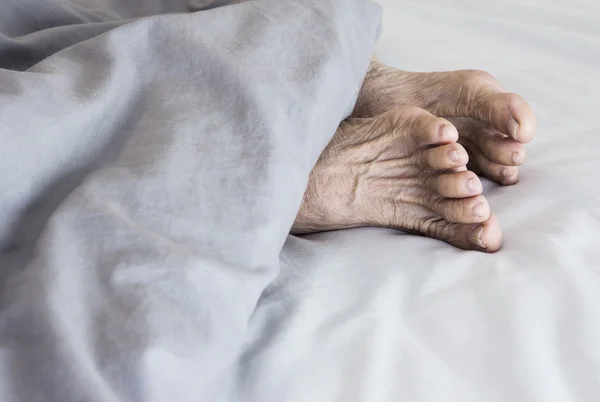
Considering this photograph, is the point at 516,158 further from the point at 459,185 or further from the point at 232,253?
the point at 232,253

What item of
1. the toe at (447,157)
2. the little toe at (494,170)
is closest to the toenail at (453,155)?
the toe at (447,157)

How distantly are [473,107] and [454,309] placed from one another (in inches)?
11.8

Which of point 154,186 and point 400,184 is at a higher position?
point 154,186

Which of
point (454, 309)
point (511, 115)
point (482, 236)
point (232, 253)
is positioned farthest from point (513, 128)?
point (232, 253)

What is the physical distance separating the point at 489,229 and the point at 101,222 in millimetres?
401

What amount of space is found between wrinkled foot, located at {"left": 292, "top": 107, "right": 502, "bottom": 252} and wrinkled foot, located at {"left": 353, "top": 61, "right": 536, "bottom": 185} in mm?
71

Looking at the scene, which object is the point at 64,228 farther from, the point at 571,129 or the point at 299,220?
the point at 571,129

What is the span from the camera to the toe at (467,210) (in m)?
0.71

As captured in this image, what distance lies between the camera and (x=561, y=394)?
0.53m

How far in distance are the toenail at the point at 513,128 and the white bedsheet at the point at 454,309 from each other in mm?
75

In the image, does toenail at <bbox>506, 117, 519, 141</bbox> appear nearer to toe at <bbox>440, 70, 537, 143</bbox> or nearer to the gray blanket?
toe at <bbox>440, 70, 537, 143</bbox>

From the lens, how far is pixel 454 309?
0.60 metres

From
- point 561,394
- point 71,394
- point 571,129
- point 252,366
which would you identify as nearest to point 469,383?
point 561,394

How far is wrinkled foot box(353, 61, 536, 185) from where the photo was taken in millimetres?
756
